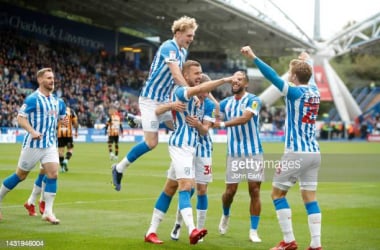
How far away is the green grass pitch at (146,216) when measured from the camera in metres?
9.64

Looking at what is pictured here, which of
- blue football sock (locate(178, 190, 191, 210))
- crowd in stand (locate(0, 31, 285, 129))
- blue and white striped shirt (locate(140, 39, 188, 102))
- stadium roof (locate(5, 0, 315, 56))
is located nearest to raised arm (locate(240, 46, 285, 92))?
blue and white striped shirt (locate(140, 39, 188, 102))

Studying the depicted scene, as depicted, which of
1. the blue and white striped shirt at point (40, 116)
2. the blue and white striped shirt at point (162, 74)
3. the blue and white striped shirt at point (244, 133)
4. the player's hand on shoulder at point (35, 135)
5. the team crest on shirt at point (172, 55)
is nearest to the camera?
the team crest on shirt at point (172, 55)

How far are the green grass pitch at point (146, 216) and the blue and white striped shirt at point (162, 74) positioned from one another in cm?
211

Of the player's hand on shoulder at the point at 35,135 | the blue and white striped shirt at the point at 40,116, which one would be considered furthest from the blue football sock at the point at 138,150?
the blue and white striped shirt at the point at 40,116

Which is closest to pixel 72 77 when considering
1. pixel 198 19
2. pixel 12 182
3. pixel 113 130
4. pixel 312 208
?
pixel 198 19

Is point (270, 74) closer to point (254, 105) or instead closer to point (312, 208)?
point (254, 105)

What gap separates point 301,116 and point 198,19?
155 ft

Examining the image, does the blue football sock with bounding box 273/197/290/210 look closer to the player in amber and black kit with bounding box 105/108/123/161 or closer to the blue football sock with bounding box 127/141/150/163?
the blue football sock with bounding box 127/141/150/163

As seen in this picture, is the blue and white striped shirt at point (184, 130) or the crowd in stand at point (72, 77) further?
the crowd in stand at point (72, 77)

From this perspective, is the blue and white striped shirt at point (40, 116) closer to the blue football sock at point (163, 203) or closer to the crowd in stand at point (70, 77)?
the blue football sock at point (163, 203)

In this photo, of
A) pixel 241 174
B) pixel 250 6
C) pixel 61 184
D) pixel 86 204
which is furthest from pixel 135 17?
pixel 241 174

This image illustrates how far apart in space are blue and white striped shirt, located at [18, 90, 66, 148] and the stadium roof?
3637 centimetres

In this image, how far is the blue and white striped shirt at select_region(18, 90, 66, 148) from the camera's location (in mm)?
11297

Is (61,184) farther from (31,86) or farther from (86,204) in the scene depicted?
(31,86)
